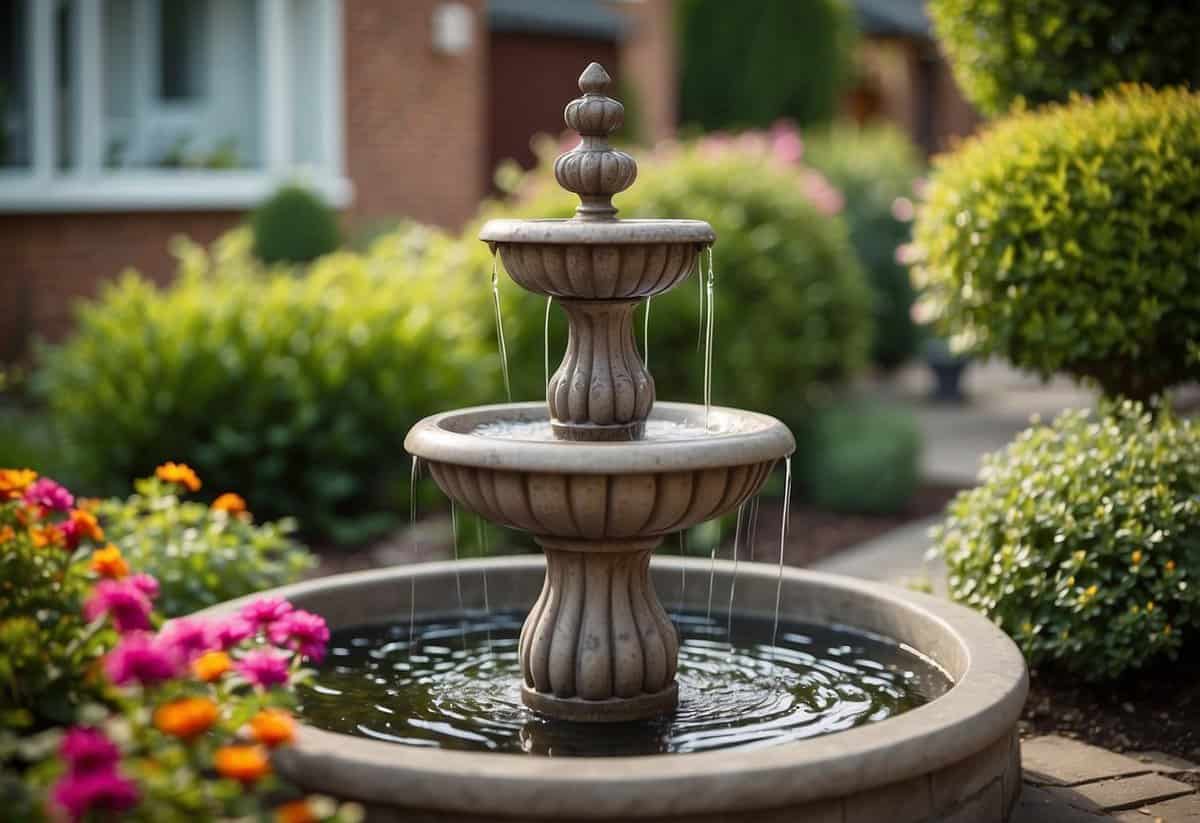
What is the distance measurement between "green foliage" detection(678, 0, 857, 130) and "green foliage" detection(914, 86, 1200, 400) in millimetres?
14235

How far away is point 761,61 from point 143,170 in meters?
9.90

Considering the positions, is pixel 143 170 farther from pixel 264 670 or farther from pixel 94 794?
pixel 94 794

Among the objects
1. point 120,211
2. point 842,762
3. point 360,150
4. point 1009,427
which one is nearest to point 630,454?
point 842,762

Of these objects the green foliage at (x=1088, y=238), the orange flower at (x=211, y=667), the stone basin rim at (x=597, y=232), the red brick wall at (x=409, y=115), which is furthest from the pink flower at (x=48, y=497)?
the red brick wall at (x=409, y=115)

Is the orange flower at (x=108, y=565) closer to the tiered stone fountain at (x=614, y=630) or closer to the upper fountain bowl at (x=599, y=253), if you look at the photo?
the tiered stone fountain at (x=614, y=630)

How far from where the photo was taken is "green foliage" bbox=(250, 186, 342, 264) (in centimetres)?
1274

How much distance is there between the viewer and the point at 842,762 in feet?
11.1

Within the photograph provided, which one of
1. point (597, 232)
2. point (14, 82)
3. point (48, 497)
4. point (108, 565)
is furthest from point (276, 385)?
point (14, 82)

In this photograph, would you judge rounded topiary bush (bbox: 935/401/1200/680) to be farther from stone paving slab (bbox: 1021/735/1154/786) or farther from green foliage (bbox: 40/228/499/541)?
green foliage (bbox: 40/228/499/541)

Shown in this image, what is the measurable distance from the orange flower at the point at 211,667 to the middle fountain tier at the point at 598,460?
857 millimetres

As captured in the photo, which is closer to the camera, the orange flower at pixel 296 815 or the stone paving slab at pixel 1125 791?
the orange flower at pixel 296 815

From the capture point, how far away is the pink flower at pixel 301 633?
3717 mm

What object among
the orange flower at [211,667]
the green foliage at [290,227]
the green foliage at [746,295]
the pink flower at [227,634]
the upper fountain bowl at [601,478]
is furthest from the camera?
the green foliage at [290,227]

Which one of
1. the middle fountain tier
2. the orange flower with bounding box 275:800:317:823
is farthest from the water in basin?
the orange flower with bounding box 275:800:317:823
